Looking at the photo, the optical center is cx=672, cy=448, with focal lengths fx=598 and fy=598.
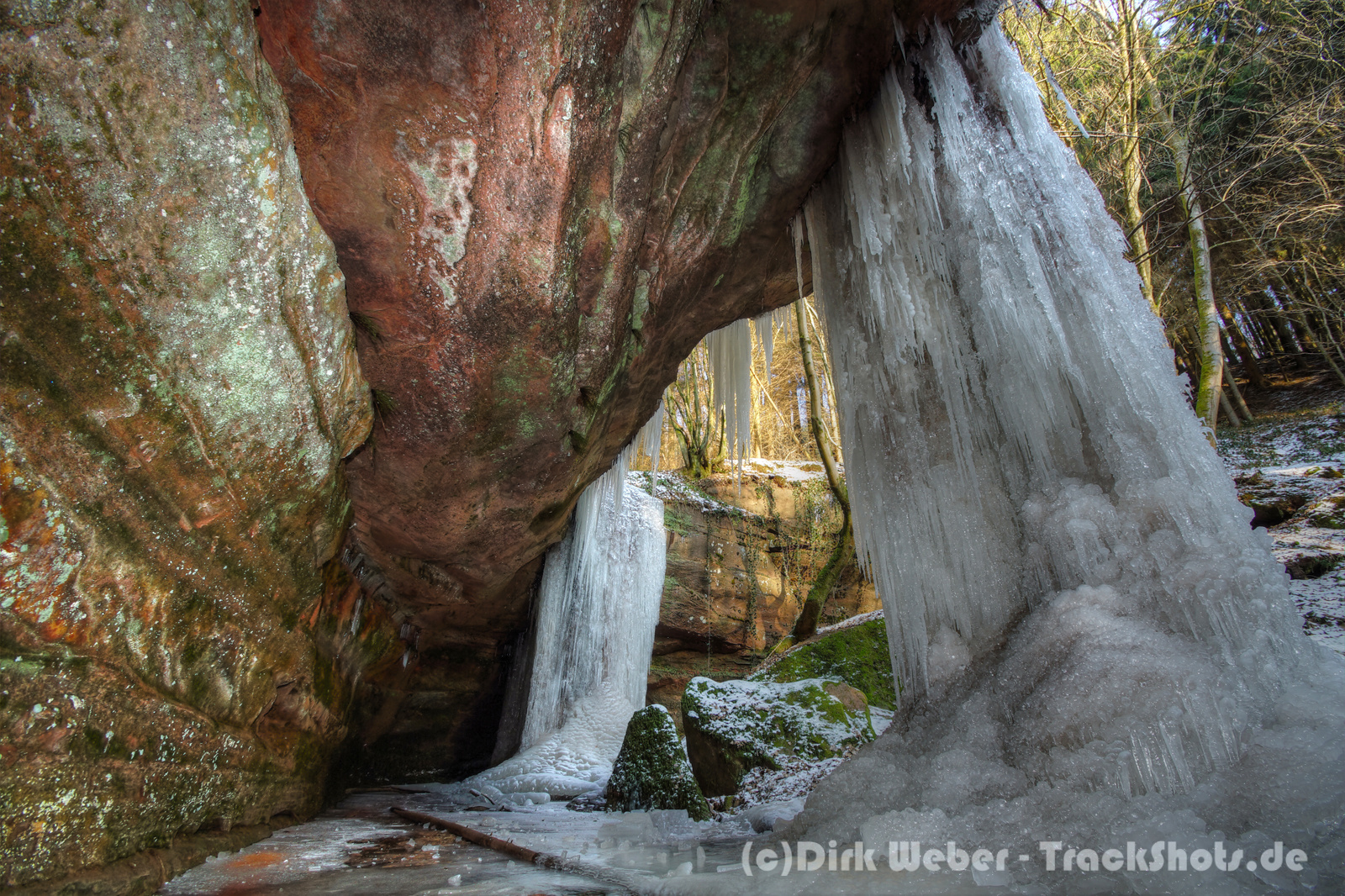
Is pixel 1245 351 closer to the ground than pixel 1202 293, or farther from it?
farther from it

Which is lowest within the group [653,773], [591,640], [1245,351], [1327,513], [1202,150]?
Result: [653,773]

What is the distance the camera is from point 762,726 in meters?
4.59

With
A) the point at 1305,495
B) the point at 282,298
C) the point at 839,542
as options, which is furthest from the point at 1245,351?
the point at 282,298

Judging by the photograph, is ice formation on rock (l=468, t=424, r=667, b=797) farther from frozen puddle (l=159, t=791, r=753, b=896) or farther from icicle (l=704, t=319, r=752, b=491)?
frozen puddle (l=159, t=791, r=753, b=896)

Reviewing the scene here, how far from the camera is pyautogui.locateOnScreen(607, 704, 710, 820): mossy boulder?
3889mm

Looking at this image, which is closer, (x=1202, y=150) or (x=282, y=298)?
(x=282, y=298)

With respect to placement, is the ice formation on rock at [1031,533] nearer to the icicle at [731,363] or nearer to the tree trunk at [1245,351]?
the icicle at [731,363]

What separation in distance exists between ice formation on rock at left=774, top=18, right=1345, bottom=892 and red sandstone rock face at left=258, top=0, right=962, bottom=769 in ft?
2.34

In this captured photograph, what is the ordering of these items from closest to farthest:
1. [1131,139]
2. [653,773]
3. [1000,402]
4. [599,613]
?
[1000,402], [653,773], [1131,139], [599,613]

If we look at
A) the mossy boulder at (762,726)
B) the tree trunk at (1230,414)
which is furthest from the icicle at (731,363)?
the tree trunk at (1230,414)

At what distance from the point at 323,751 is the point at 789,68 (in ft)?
18.6

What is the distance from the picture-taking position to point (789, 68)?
129 inches

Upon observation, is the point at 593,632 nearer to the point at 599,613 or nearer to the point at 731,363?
the point at 599,613

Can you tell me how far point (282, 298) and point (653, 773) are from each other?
356 cm
